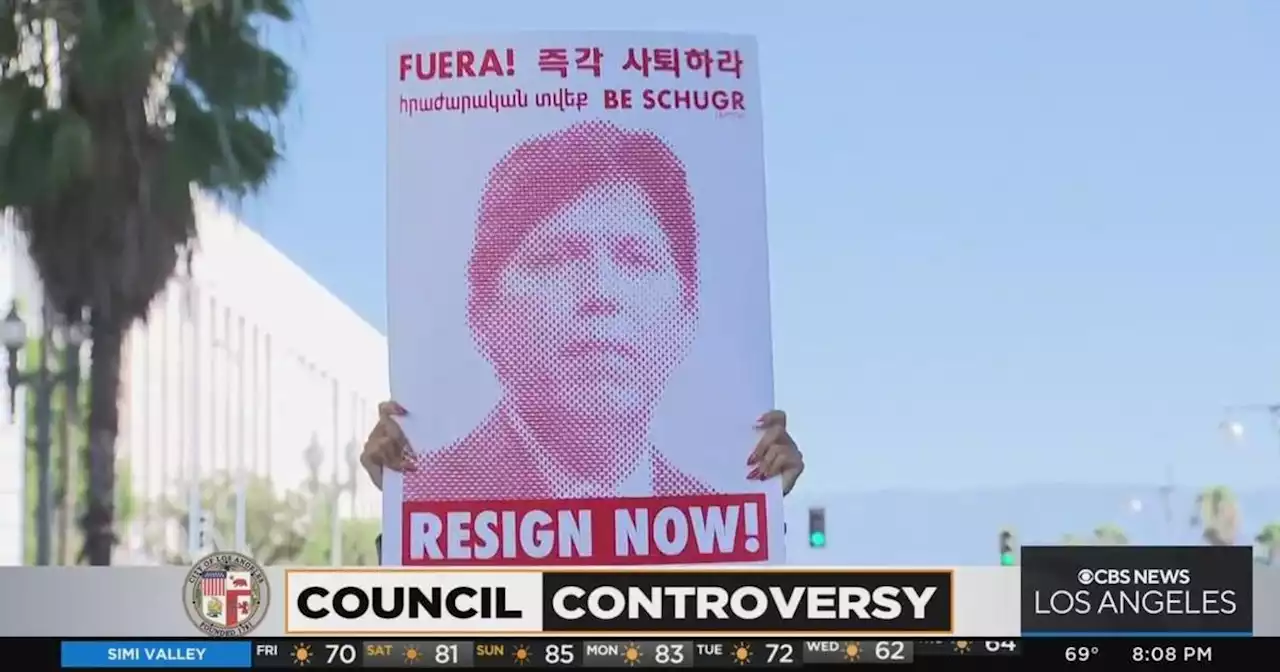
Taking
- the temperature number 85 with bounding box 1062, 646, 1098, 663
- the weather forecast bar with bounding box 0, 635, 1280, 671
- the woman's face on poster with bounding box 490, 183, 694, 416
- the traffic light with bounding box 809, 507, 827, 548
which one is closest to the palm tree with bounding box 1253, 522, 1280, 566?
the weather forecast bar with bounding box 0, 635, 1280, 671

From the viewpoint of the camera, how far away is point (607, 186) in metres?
2.70

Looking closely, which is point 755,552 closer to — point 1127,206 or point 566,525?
point 566,525

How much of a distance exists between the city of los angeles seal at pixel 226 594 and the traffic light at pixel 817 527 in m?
1.13

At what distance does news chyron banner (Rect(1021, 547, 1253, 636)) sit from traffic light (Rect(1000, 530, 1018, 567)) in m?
0.03

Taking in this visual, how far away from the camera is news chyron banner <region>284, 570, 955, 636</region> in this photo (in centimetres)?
271

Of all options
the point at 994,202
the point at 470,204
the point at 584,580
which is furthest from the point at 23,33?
the point at 994,202

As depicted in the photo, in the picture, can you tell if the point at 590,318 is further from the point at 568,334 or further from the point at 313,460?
the point at 313,460

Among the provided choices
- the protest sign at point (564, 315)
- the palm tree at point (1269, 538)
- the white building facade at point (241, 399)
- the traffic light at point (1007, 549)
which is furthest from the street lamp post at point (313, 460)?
the palm tree at point (1269, 538)

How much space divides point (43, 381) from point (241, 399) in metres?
0.41

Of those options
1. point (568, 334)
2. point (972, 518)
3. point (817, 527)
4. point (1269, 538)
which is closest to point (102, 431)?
point (568, 334)

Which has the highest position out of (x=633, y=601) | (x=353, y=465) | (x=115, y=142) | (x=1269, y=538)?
(x=115, y=142)

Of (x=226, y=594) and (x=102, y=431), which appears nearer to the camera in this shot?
(x=102, y=431)

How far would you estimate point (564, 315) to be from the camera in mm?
2686

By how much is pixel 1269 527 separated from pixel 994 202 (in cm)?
86
